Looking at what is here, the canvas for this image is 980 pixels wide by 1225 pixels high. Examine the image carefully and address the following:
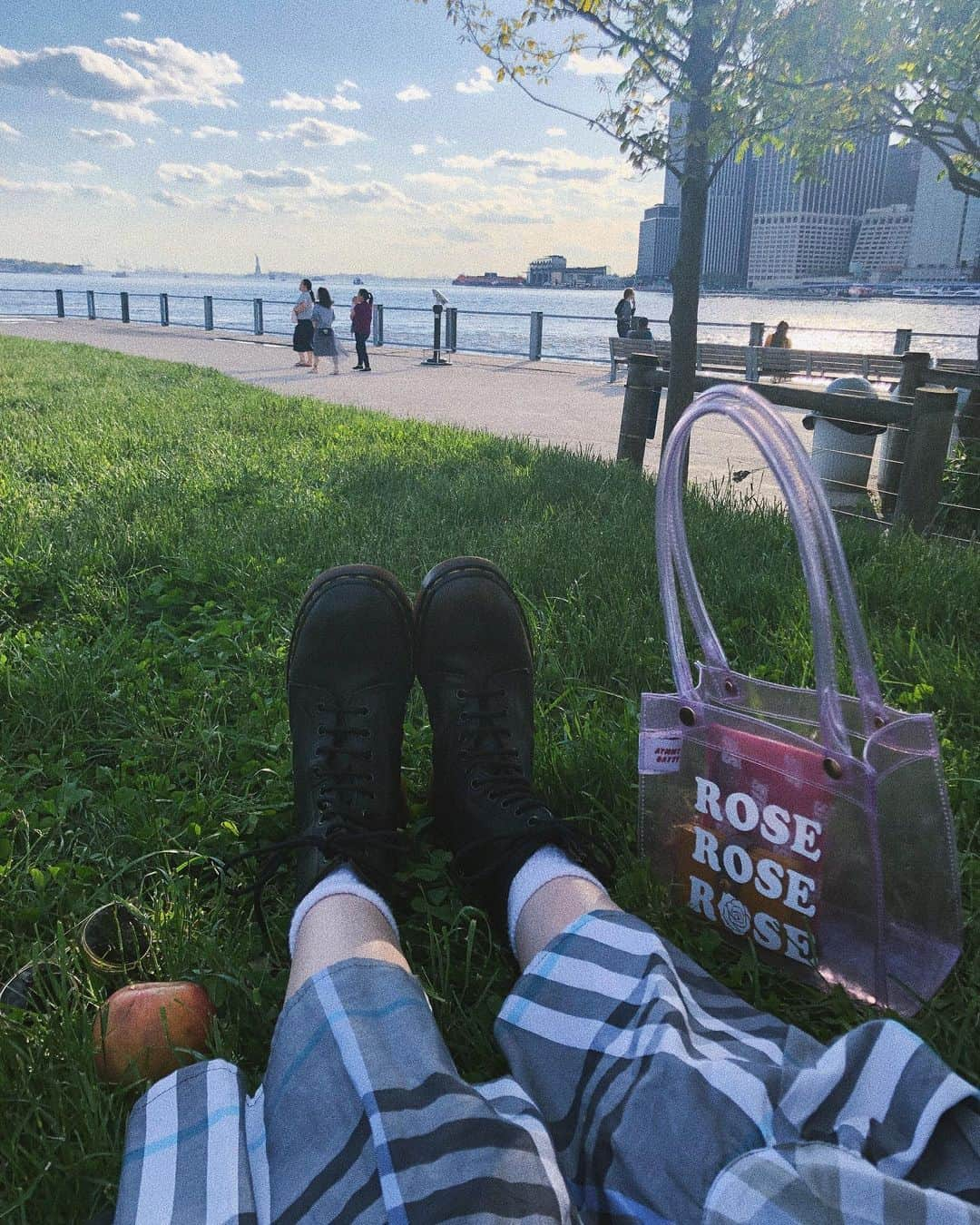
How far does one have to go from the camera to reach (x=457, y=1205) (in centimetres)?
94

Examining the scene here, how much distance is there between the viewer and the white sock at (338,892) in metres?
1.54

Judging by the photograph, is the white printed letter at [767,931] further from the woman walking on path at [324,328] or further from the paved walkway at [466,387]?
the woman walking on path at [324,328]

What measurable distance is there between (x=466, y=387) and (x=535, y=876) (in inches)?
492

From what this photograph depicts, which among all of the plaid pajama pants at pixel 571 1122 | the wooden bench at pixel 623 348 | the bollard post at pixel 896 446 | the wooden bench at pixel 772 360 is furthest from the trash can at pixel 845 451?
the wooden bench at pixel 623 348

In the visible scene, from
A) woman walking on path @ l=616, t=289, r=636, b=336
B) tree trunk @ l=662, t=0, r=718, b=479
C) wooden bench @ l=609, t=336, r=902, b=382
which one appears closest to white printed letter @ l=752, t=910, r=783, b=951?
tree trunk @ l=662, t=0, r=718, b=479

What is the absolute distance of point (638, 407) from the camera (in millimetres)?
6547

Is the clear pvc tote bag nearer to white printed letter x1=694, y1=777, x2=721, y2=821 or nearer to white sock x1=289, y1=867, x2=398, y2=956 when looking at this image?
white printed letter x1=694, y1=777, x2=721, y2=821

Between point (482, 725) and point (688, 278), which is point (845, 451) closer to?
point (688, 278)

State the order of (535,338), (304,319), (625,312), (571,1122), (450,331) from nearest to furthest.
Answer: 1. (571,1122)
2. (304,319)
3. (535,338)
4. (625,312)
5. (450,331)

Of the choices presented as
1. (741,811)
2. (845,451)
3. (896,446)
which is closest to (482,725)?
(741,811)

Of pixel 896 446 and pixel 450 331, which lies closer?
pixel 896 446

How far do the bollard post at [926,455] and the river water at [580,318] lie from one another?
501 centimetres

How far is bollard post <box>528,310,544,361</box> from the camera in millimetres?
17984

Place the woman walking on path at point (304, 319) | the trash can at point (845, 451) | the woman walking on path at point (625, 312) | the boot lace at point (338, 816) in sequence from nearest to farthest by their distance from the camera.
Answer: the boot lace at point (338, 816), the trash can at point (845, 451), the woman walking on path at point (304, 319), the woman walking on path at point (625, 312)
